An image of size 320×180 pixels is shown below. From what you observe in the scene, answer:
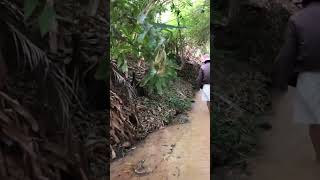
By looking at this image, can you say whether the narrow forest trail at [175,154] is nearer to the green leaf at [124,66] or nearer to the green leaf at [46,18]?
the green leaf at [124,66]

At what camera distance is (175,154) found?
219 centimetres

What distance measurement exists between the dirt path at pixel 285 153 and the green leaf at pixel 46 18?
103 cm

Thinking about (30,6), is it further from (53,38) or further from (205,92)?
(205,92)

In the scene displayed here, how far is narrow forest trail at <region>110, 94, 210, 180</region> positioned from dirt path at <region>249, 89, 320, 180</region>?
1.08ft

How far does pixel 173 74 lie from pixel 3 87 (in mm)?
963

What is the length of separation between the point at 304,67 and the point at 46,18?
1104 millimetres

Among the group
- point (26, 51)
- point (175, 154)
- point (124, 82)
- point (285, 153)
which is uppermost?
point (26, 51)

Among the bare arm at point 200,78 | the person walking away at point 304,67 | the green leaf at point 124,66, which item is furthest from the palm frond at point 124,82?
the person walking away at point 304,67

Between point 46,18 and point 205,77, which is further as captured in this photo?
point 205,77

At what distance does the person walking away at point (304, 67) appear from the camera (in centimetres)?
164

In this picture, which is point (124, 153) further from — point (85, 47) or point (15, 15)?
point (15, 15)

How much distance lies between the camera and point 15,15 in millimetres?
1708

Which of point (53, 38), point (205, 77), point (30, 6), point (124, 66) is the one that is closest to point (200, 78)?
point (205, 77)

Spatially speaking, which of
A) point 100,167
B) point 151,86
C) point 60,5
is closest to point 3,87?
point 60,5
